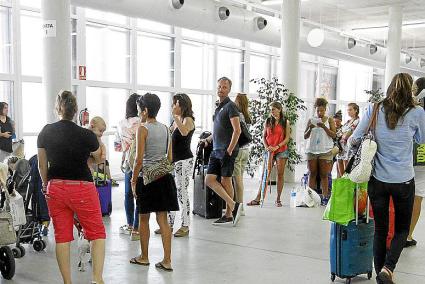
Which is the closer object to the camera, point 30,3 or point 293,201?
point 293,201

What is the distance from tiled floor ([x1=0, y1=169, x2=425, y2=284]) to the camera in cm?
345

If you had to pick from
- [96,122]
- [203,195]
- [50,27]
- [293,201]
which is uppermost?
[50,27]

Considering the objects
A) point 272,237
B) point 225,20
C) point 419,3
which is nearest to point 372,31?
point 419,3

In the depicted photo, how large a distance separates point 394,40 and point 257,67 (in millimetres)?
3693

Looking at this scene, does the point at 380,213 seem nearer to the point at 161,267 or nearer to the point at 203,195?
the point at 161,267

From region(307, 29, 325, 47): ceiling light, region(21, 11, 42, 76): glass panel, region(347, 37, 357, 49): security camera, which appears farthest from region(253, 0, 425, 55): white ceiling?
region(21, 11, 42, 76): glass panel

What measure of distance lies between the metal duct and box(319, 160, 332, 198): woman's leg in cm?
302

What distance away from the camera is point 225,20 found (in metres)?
8.01

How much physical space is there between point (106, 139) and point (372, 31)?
9.00m

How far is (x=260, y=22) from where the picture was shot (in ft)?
28.8

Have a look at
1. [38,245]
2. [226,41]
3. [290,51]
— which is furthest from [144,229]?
[226,41]

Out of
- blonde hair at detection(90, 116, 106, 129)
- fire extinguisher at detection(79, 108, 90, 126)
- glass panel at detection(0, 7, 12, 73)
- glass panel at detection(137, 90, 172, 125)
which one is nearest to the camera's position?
blonde hair at detection(90, 116, 106, 129)

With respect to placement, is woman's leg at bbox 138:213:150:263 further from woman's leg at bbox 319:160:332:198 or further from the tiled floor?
woman's leg at bbox 319:160:332:198

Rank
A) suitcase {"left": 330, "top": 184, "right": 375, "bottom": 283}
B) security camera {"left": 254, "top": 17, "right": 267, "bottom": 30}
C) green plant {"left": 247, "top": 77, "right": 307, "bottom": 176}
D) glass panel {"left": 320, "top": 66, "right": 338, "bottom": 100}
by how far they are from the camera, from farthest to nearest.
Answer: glass panel {"left": 320, "top": 66, "right": 338, "bottom": 100}, security camera {"left": 254, "top": 17, "right": 267, "bottom": 30}, green plant {"left": 247, "top": 77, "right": 307, "bottom": 176}, suitcase {"left": 330, "top": 184, "right": 375, "bottom": 283}
